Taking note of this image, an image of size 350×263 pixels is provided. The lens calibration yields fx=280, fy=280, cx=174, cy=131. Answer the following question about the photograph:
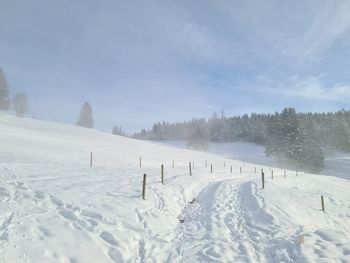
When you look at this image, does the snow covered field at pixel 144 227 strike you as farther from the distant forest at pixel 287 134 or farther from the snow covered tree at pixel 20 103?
the snow covered tree at pixel 20 103

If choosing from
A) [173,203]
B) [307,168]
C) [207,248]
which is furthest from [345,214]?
[307,168]

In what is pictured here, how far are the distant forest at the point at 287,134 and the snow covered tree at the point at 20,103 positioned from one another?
58.3 metres

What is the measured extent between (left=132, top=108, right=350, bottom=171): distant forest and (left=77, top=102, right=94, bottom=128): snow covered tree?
37.3 metres

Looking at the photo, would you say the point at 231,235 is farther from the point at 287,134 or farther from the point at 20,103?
the point at 20,103

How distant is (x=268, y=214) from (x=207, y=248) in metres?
6.13

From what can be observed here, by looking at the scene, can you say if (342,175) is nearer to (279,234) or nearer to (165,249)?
(279,234)

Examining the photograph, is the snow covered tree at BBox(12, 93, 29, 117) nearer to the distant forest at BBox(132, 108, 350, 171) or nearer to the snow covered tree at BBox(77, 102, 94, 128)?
the snow covered tree at BBox(77, 102, 94, 128)

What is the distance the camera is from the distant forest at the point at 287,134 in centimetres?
6738

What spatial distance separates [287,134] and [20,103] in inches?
3317

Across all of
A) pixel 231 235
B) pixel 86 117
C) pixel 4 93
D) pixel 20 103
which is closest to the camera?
pixel 231 235

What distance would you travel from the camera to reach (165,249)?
30.0 ft

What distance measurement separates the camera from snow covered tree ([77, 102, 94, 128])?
102812mm

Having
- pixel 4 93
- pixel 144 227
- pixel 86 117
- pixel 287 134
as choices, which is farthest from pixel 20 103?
pixel 144 227

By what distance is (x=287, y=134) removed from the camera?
70.8m
